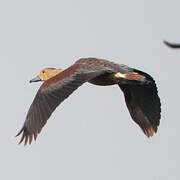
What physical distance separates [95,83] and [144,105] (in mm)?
1368

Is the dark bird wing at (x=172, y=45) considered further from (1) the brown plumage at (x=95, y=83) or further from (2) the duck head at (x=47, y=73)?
(2) the duck head at (x=47, y=73)

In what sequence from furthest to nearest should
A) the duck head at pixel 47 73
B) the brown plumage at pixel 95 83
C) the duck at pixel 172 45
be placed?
the duck head at pixel 47 73 < the brown plumage at pixel 95 83 < the duck at pixel 172 45

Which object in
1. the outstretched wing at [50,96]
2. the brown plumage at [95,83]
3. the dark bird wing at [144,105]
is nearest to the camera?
the outstretched wing at [50,96]

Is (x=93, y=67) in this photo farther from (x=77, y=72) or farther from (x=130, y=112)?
(x=130, y=112)

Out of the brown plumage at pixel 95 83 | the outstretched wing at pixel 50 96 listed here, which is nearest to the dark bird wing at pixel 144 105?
the brown plumage at pixel 95 83

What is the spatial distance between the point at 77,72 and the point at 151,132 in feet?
8.59

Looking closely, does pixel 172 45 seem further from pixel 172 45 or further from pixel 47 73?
pixel 47 73

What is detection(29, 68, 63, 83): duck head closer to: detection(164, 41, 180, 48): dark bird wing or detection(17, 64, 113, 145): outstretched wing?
detection(17, 64, 113, 145): outstretched wing

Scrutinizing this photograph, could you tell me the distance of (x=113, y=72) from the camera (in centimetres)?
781

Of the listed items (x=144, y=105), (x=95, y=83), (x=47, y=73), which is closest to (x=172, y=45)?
(x=95, y=83)

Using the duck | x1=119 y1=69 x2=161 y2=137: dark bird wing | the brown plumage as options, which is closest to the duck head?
the brown plumage

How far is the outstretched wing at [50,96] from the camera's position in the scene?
6.27 metres


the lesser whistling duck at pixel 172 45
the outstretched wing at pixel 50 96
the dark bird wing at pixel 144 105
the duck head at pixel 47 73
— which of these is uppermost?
the lesser whistling duck at pixel 172 45

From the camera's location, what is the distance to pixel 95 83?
27.1 ft
